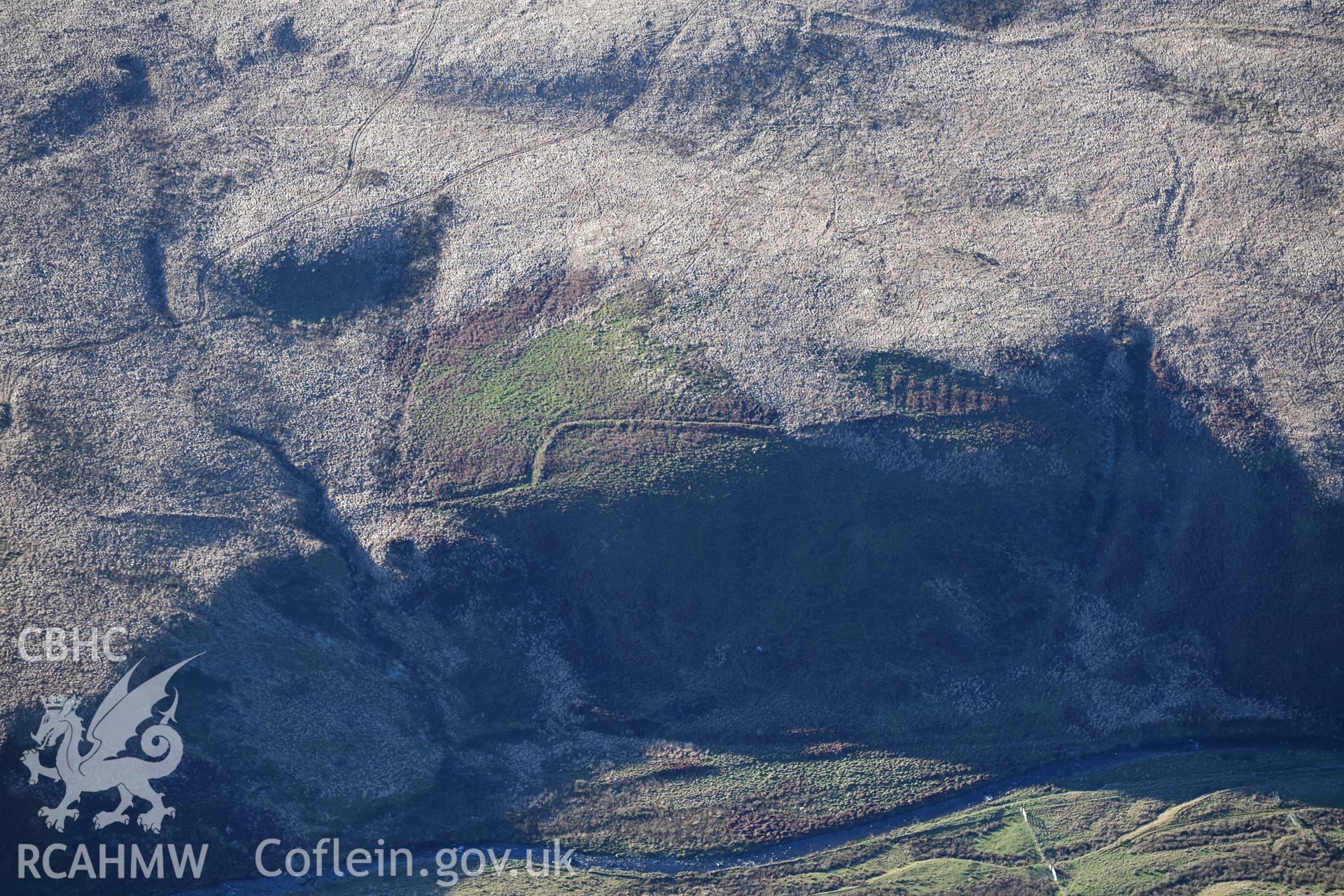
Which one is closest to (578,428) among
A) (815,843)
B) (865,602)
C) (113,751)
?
(865,602)

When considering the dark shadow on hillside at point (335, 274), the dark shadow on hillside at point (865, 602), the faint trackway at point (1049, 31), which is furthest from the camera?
the faint trackway at point (1049, 31)

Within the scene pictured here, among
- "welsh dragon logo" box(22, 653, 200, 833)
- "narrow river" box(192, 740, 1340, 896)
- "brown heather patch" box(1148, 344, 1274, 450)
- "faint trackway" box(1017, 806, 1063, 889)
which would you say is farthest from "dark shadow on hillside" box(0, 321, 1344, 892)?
"welsh dragon logo" box(22, 653, 200, 833)

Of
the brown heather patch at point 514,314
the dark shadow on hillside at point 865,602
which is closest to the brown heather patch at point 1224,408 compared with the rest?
the dark shadow on hillside at point 865,602

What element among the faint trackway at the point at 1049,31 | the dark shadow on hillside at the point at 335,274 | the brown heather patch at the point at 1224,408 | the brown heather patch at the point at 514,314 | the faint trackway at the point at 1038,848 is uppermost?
the faint trackway at the point at 1049,31

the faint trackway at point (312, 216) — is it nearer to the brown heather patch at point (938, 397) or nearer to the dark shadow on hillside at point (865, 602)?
the dark shadow on hillside at point (865, 602)

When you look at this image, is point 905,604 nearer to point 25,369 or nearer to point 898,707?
point 898,707

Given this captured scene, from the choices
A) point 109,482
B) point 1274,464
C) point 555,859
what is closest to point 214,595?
point 109,482
